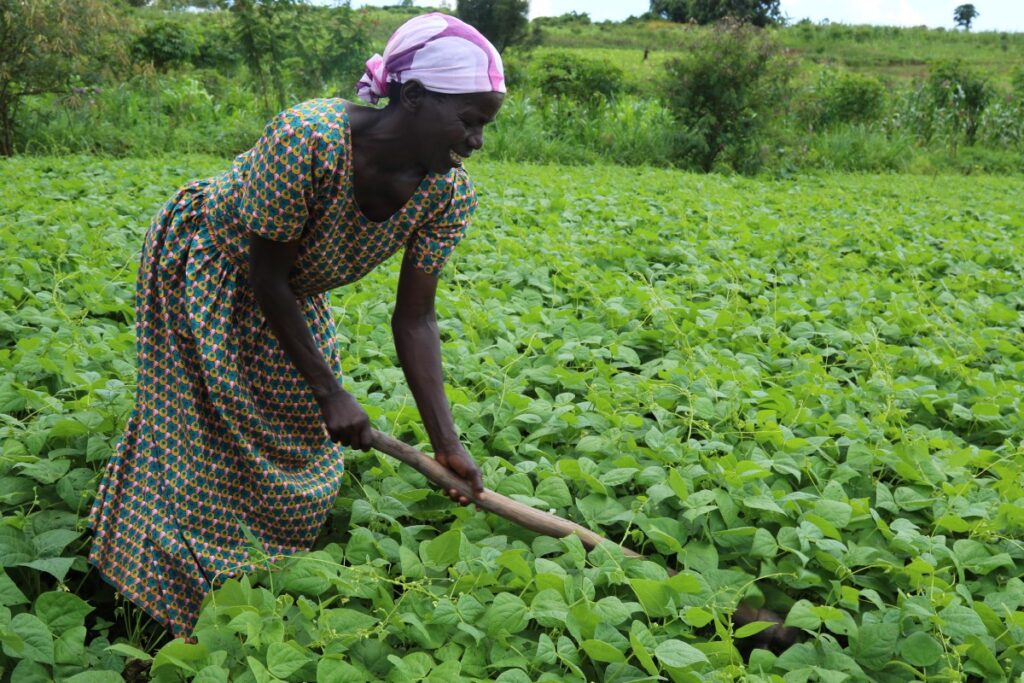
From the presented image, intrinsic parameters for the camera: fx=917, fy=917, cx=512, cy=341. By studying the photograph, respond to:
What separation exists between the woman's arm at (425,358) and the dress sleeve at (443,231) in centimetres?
3

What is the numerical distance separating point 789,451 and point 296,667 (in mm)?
1488

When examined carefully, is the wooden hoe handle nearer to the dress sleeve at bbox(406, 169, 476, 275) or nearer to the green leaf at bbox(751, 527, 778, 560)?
the green leaf at bbox(751, 527, 778, 560)

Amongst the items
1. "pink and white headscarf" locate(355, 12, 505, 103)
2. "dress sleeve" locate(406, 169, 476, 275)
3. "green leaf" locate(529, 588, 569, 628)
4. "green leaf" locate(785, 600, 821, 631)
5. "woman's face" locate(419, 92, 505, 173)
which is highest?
"pink and white headscarf" locate(355, 12, 505, 103)

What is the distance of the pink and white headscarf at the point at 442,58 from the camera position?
1.67 m

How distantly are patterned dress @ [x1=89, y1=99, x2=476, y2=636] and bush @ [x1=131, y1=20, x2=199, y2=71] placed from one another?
1327 cm

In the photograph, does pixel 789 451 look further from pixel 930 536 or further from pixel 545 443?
pixel 545 443

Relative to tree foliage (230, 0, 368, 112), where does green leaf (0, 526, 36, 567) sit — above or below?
below

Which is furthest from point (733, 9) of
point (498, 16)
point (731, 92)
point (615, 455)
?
point (615, 455)

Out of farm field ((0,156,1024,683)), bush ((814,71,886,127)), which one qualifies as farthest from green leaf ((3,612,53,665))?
bush ((814,71,886,127))

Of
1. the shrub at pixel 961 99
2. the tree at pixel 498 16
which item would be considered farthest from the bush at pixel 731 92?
the tree at pixel 498 16

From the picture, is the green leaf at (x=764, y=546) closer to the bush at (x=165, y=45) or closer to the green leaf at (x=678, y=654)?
the green leaf at (x=678, y=654)

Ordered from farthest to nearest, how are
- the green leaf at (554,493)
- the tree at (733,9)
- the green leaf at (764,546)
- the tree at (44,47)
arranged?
1. the tree at (733,9)
2. the tree at (44,47)
3. the green leaf at (554,493)
4. the green leaf at (764,546)

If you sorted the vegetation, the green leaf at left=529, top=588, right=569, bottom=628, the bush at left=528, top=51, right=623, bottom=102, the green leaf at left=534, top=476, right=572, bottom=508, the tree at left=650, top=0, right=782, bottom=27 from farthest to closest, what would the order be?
Answer: 1. the tree at left=650, top=0, right=782, bottom=27
2. the bush at left=528, top=51, right=623, bottom=102
3. the vegetation
4. the green leaf at left=534, top=476, right=572, bottom=508
5. the green leaf at left=529, top=588, right=569, bottom=628

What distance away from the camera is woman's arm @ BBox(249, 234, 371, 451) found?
181cm
